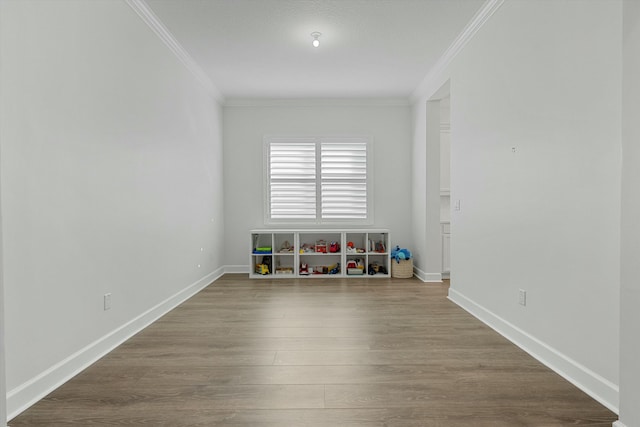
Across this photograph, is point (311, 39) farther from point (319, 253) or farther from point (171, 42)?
point (319, 253)

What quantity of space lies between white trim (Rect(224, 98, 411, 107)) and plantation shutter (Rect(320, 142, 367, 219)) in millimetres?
596

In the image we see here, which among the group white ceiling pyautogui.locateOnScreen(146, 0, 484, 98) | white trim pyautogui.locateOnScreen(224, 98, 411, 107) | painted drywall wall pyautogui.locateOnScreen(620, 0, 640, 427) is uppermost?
white ceiling pyautogui.locateOnScreen(146, 0, 484, 98)

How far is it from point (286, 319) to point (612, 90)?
2733 millimetres

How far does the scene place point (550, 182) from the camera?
7.72ft

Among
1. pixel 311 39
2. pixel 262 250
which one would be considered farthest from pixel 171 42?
pixel 262 250

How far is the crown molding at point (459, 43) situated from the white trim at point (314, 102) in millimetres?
516

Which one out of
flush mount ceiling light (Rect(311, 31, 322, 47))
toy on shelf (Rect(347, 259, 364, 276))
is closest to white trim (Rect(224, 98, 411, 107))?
flush mount ceiling light (Rect(311, 31, 322, 47))

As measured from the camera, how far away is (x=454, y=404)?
1.89 m

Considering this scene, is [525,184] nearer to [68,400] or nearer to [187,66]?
[68,400]

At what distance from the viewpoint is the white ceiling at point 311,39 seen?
3.20 meters

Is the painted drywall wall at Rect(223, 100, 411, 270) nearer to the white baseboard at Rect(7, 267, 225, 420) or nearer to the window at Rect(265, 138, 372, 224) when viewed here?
the window at Rect(265, 138, 372, 224)

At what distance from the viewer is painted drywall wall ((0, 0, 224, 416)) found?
1.85 meters

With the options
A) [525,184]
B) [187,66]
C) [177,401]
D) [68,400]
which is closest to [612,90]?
[525,184]

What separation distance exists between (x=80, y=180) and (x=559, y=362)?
3.02 meters
